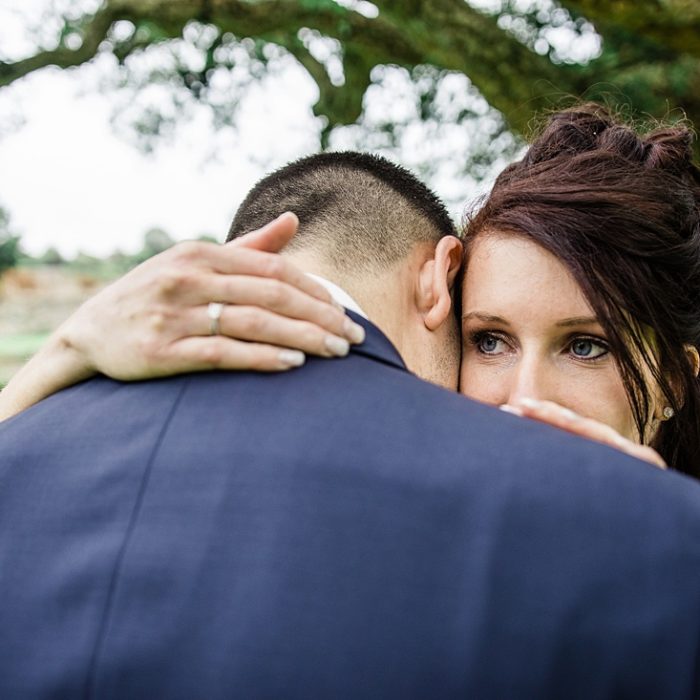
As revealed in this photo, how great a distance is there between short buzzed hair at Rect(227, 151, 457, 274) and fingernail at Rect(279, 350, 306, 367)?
43cm

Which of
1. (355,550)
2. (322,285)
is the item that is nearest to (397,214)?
(322,285)

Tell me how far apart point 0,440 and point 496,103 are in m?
7.43

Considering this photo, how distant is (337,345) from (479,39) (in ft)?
23.2

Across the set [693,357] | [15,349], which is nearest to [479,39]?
[693,357]

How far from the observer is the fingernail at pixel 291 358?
5.59 feet

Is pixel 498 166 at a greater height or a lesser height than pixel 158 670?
greater

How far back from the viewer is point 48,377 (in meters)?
2.04

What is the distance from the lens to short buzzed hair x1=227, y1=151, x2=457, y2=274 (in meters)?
2.16

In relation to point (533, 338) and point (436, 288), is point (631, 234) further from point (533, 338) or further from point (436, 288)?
point (436, 288)

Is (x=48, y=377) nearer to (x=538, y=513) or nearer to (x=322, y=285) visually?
(x=322, y=285)

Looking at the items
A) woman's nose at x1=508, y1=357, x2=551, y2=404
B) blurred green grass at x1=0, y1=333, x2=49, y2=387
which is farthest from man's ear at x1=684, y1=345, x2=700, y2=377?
blurred green grass at x1=0, y1=333, x2=49, y2=387

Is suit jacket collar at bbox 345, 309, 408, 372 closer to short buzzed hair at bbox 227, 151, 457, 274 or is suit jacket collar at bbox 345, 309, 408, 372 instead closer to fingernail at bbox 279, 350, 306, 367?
fingernail at bbox 279, 350, 306, 367

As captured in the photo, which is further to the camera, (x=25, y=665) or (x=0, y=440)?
(x=0, y=440)

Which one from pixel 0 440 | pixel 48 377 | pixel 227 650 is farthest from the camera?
pixel 48 377
